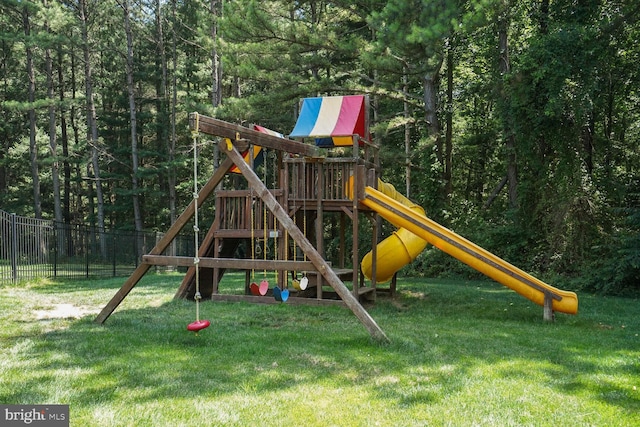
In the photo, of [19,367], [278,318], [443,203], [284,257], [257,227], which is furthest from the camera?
[443,203]

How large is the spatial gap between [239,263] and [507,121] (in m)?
12.3

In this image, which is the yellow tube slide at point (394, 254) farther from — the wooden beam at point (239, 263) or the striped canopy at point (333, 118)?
the wooden beam at point (239, 263)

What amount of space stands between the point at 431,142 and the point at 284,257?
36.5 feet

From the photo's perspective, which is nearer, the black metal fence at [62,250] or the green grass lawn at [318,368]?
the green grass lawn at [318,368]

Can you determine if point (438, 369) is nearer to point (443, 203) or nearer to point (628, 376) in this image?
point (628, 376)

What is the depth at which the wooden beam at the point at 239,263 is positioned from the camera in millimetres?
7226

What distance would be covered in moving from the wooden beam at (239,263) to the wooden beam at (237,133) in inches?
71.8

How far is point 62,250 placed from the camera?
16.0 metres

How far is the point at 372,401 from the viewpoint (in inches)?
175

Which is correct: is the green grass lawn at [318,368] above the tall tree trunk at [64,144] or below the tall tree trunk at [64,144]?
below

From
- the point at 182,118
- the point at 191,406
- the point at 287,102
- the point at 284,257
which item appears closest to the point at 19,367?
the point at 191,406
